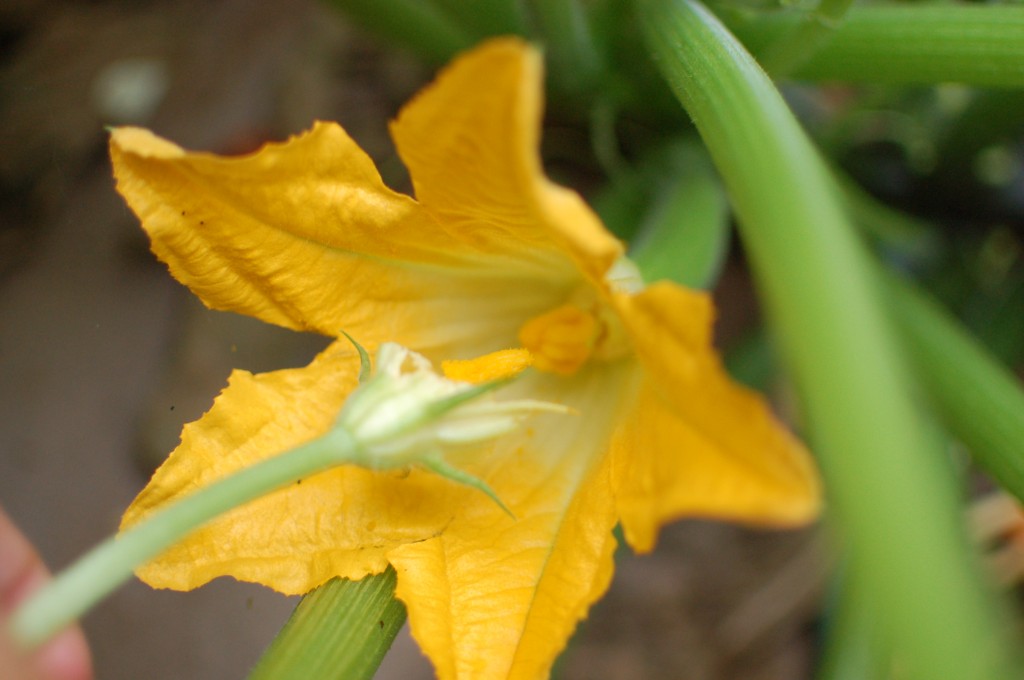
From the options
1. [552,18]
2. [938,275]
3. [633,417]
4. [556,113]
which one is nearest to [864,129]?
[938,275]

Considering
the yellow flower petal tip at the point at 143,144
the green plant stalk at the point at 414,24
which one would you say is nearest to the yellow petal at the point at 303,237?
Answer: the yellow flower petal tip at the point at 143,144

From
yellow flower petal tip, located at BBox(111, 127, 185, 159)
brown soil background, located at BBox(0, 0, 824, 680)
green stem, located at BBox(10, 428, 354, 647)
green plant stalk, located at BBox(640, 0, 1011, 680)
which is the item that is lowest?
brown soil background, located at BBox(0, 0, 824, 680)

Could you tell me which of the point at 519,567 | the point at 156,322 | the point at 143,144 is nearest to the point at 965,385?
the point at 519,567

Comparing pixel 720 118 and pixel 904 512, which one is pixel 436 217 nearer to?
pixel 720 118

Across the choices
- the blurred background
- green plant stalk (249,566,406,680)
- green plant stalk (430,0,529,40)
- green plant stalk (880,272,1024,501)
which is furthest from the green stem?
the blurred background

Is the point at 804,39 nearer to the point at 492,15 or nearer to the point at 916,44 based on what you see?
the point at 916,44

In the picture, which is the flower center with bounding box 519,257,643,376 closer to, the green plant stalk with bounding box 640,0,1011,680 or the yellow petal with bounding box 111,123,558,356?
the yellow petal with bounding box 111,123,558,356
